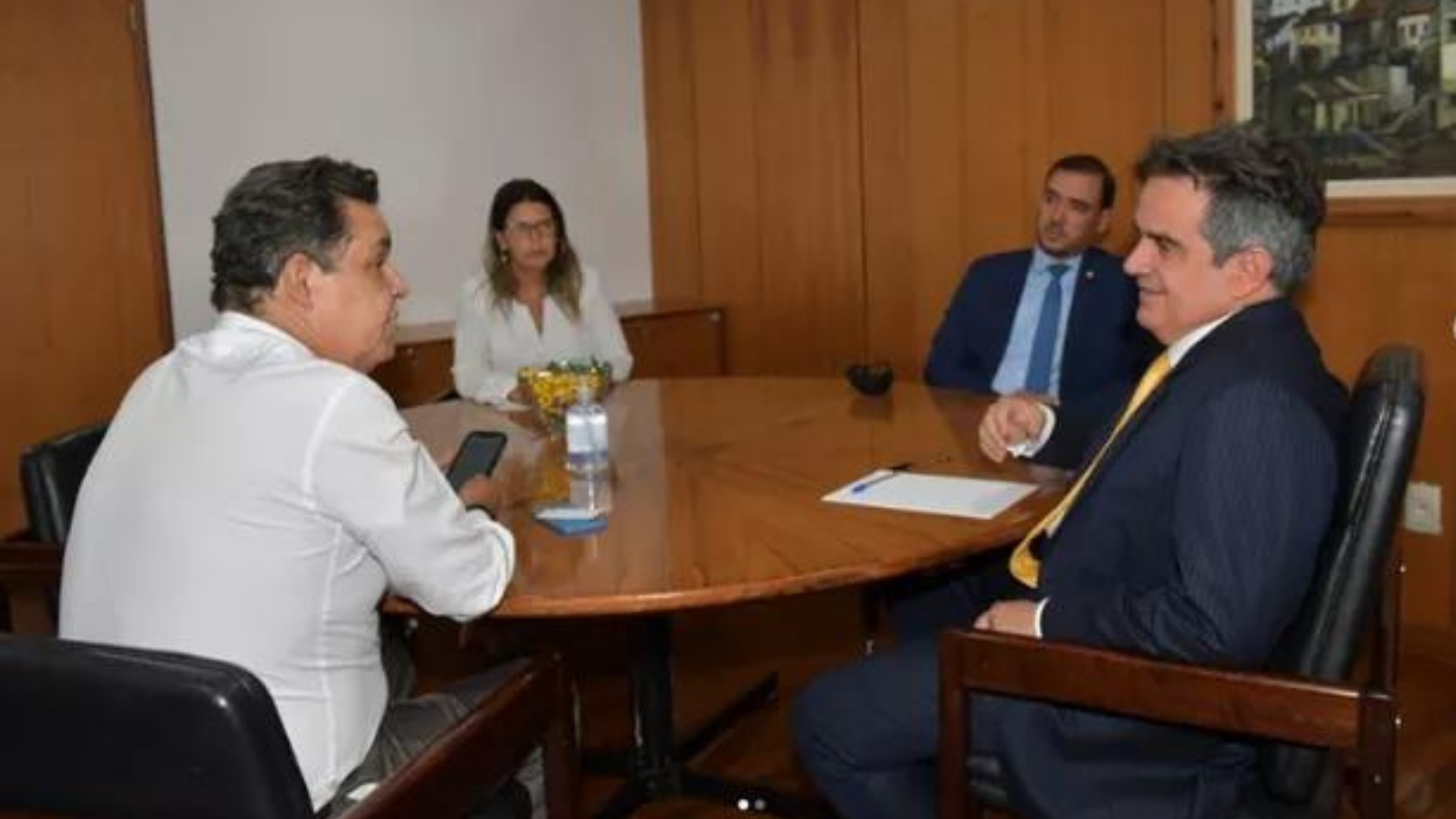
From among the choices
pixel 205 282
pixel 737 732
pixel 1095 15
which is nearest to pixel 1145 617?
pixel 737 732

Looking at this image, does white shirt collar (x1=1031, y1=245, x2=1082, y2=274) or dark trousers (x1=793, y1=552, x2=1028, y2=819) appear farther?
white shirt collar (x1=1031, y1=245, x2=1082, y2=274)

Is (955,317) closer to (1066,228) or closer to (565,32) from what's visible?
(1066,228)

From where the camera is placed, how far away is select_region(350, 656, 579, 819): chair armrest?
1.43m

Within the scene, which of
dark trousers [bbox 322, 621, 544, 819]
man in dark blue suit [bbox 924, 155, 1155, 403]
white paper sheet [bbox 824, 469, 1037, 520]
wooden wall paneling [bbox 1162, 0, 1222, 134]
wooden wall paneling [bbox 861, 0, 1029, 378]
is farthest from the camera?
wooden wall paneling [bbox 861, 0, 1029, 378]

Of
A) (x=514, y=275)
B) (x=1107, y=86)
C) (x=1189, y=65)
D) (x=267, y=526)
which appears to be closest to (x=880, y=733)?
(x=267, y=526)

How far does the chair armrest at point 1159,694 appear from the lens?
149cm

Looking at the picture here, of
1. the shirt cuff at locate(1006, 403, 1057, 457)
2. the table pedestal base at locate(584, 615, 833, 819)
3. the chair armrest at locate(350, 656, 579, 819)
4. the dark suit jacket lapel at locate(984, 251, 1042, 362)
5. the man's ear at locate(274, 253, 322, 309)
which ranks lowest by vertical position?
the table pedestal base at locate(584, 615, 833, 819)

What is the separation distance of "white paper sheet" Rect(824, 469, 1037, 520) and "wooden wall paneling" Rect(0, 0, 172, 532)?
2.72 metres

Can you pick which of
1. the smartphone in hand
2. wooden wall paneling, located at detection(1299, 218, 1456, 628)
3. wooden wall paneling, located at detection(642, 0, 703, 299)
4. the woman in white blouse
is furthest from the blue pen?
wooden wall paneling, located at detection(642, 0, 703, 299)

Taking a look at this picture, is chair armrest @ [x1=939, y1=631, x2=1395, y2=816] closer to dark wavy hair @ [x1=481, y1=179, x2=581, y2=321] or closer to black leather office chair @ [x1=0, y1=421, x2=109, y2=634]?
black leather office chair @ [x1=0, y1=421, x2=109, y2=634]

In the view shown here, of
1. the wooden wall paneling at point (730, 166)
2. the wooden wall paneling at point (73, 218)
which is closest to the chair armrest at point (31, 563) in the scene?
the wooden wall paneling at point (73, 218)

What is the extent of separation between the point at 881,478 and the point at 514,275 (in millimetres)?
1864

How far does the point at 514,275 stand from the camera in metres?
3.89

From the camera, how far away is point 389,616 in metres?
2.46
